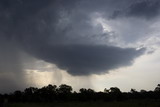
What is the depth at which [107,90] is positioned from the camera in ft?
395

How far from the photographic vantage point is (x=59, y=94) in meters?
106

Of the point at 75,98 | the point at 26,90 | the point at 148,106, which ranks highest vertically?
the point at 26,90

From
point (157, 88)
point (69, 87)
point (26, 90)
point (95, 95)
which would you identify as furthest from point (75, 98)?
point (157, 88)

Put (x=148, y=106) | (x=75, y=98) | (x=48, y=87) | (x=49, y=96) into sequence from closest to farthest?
(x=148, y=106), (x=75, y=98), (x=49, y=96), (x=48, y=87)

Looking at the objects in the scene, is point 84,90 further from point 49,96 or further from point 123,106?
point 123,106

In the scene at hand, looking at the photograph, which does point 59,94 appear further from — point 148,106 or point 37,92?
point 148,106

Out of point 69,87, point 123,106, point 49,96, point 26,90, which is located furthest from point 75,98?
point 123,106

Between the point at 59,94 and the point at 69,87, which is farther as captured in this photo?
the point at 69,87

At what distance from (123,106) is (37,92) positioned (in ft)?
230

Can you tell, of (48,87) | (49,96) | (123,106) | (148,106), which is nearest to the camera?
(148,106)

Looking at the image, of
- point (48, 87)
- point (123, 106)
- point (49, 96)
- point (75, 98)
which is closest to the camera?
point (123, 106)

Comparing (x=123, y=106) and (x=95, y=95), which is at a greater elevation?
(x=95, y=95)

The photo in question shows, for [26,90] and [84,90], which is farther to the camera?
[26,90]

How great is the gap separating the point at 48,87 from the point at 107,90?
2797 cm
